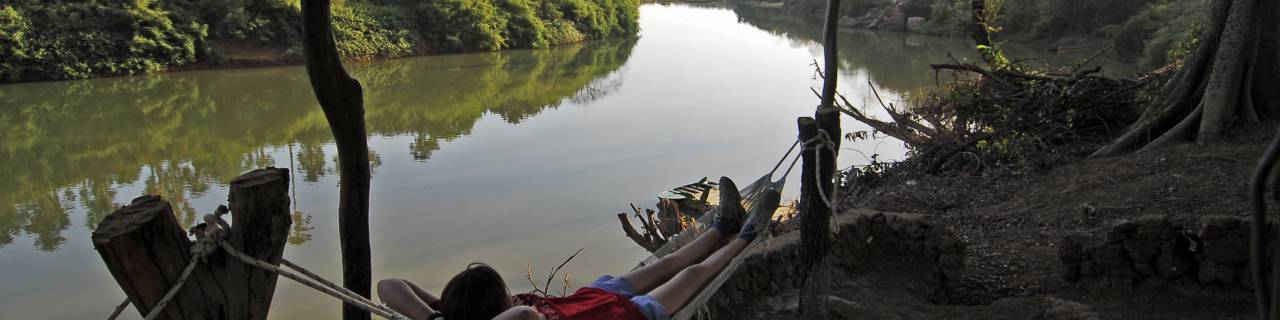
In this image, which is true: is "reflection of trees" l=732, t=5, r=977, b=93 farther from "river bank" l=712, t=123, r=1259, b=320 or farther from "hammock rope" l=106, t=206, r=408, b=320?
"hammock rope" l=106, t=206, r=408, b=320

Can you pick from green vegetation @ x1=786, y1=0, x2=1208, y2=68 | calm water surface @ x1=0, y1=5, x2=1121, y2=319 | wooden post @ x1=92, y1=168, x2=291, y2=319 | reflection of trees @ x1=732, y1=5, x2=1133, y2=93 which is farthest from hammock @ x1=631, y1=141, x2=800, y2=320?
reflection of trees @ x1=732, y1=5, x2=1133, y2=93

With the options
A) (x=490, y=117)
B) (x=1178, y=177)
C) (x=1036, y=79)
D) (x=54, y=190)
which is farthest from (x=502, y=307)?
(x=490, y=117)

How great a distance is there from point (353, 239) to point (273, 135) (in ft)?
23.3

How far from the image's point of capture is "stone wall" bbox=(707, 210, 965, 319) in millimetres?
2432

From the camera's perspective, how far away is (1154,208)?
3094 millimetres

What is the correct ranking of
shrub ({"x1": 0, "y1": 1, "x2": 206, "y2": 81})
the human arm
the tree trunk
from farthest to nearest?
shrub ({"x1": 0, "y1": 1, "x2": 206, "y2": 81}) < the tree trunk < the human arm

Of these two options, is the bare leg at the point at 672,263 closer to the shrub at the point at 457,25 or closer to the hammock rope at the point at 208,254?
the hammock rope at the point at 208,254

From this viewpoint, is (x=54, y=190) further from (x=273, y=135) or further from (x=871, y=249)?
(x=871, y=249)

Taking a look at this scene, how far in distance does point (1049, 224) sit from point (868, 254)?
1046 millimetres

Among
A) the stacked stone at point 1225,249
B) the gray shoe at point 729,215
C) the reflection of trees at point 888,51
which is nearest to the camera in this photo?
the stacked stone at point 1225,249

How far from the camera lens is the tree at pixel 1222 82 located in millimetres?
3637

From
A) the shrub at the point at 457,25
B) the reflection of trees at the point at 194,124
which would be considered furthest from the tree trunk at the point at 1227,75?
the shrub at the point at 457,25

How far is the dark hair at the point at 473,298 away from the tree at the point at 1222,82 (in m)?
3.22

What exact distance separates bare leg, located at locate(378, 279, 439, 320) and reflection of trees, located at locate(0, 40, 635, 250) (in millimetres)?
3356
